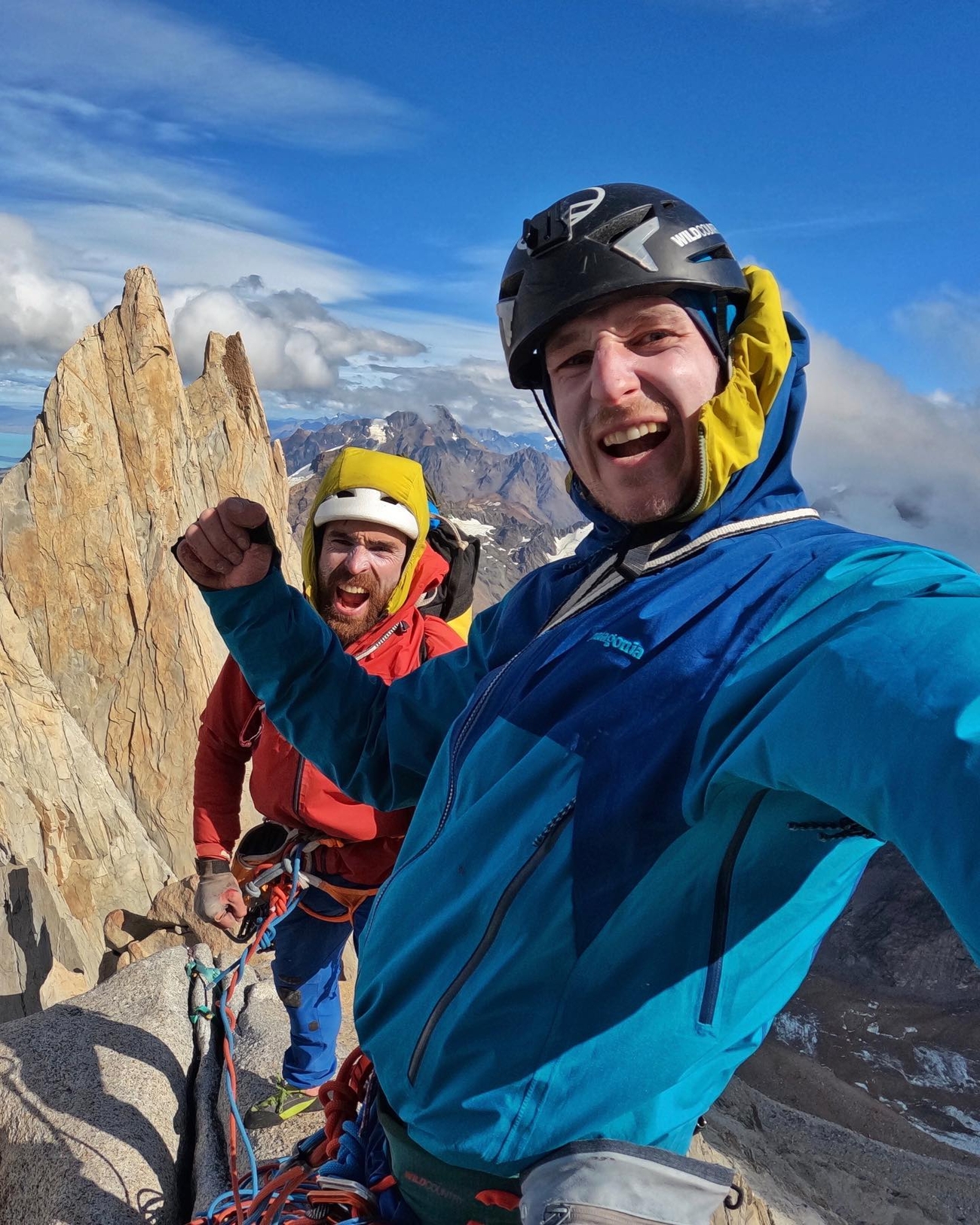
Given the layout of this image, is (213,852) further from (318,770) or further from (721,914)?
(721,914)

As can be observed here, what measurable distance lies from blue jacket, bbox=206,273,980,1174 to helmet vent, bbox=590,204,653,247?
0.40 meters

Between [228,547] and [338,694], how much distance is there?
0.55m

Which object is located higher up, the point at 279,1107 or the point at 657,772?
the point at 657,772

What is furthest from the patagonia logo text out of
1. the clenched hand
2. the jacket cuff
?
the jacket cuff

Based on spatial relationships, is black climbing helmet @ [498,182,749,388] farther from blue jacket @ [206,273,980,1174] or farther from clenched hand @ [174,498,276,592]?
clenched hand @ [174,498,276,592]

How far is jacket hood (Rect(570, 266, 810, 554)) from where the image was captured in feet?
5.37

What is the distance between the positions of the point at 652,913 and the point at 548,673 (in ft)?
1.58

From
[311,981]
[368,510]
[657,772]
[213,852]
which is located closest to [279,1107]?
[311,981]

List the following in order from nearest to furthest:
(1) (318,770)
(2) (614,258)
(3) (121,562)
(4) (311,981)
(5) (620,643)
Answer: (5) (620,643)
(2) (614,258)
(1) (318,770)
(4) (311,981)
(3) (121,562)

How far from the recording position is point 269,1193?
2449 mm

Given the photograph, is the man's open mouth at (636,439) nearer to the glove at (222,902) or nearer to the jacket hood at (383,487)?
the jacket hood at (383,487)

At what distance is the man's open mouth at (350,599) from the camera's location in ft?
13.3

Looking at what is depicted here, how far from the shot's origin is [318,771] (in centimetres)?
384

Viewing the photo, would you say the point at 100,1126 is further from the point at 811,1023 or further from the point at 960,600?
the point at 811,1023
